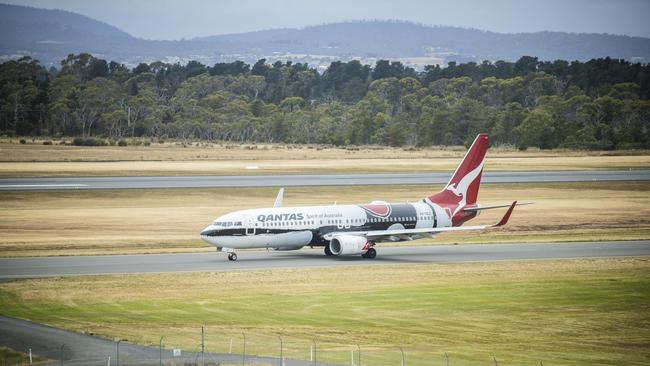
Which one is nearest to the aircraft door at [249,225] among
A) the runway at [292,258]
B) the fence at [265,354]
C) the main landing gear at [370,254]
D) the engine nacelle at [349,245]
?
the runway at [292,258]

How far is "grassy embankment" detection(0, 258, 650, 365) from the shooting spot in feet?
124

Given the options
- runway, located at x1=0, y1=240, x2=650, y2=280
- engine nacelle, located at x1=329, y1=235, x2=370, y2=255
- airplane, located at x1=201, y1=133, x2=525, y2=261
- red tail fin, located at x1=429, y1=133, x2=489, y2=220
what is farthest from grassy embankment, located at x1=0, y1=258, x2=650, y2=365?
red tail fin, located at x1=429, y1=133, x2=489, y2=220

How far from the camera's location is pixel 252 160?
154875mm

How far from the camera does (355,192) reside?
4001 inches

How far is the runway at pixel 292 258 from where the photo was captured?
186 feet

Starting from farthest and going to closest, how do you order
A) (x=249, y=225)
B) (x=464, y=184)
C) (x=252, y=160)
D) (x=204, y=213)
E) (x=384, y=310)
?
1. (x=252, y=160)
2. (x=204, y=213)
3. (x=464, y=184)
4. (x=249, y=225)
5. (x=384, y=310)

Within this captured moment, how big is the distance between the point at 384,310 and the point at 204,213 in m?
43.5

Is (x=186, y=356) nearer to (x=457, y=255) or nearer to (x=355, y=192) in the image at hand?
(x=457, y=255)

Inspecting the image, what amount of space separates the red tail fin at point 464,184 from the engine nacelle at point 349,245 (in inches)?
328

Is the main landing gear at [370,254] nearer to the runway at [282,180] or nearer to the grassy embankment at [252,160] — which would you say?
the runway at [282,180]

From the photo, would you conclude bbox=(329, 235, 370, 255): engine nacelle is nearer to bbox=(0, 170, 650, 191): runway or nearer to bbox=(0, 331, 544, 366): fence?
bbox=(0, 331, 544, 366): fence

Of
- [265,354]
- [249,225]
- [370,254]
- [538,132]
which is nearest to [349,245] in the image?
[370,254]

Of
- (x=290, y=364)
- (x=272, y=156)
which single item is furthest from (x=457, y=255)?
(x=272, y=156)

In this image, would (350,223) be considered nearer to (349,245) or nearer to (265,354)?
(349,245)
